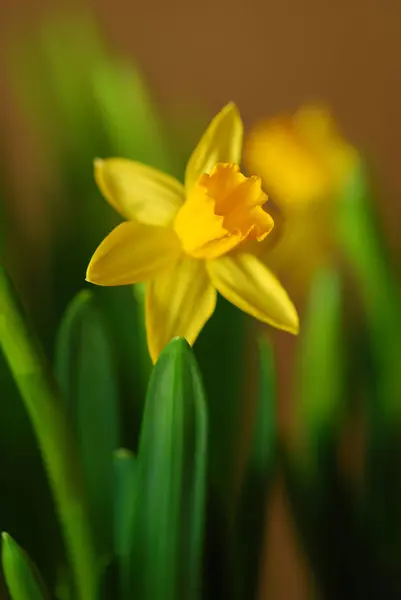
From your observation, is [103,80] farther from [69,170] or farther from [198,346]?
[198,346]

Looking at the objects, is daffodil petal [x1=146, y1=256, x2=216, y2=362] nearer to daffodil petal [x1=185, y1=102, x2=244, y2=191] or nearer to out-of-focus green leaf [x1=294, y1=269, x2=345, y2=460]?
daffodil petal [x1=185, y1=102, x2=244, y2=191]

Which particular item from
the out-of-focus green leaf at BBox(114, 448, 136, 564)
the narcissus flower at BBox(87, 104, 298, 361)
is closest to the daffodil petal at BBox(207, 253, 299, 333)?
the narcissus flower at BBox(87, 104, 298, 361)

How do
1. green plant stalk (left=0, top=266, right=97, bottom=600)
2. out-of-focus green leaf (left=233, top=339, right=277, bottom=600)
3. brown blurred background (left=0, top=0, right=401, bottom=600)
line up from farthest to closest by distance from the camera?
brown blurred background (left=0, top=0, right=401, bottom=600) → out-of-focus green leaf (left=233, top=339, right=277, bottom=600) → green plant stalk (left=0, top=266, right=97, bottom=600)

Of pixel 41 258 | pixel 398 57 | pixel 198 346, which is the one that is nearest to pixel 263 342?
pixel 198 346

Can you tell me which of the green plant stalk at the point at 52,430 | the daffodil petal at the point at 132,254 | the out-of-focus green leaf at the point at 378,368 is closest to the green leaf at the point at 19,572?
the green plant stalk at the point at 52,430

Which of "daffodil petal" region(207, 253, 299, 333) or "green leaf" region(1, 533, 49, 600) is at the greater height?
"daffodil petal" region(207, 253, 299, 333)

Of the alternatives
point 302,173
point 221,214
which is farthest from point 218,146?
point 302,173

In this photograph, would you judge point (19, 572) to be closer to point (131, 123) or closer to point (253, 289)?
point (253, 289)

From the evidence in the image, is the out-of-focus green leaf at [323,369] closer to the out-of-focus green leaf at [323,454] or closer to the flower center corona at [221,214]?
the out-of-focus green leaf at [323,454]
